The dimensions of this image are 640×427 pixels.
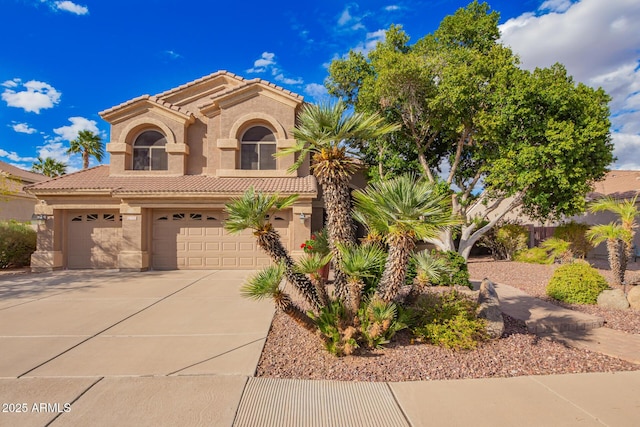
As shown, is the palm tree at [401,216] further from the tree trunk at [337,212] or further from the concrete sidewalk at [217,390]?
the concrete sidewalk at [217,390]

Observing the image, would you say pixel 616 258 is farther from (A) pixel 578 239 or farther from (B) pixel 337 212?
(B) pixel 337 212

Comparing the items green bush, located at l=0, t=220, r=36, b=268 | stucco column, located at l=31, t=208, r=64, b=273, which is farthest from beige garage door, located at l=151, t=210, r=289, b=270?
green bush, located at l=0, t=220, r=36, b=268

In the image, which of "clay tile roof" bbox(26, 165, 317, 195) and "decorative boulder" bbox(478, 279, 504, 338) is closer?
"decorative boulder" bbox(478, 279, 504, 338)

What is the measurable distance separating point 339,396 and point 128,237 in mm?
11805

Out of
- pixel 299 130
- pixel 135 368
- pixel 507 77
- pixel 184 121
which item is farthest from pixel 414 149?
pixel 135 368

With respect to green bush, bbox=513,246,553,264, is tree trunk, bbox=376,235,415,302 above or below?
above

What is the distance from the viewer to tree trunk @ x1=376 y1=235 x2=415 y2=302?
413 centimetres

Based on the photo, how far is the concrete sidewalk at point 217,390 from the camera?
3.24 meters

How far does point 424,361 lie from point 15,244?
57.0ft

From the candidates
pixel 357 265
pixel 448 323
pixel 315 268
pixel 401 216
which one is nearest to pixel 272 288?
pixel 315 268

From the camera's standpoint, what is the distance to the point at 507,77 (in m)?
11.9

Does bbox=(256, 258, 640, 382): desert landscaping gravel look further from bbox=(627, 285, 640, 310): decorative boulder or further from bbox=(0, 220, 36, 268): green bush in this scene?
bbox=(0, 220, 36, 268): green bush

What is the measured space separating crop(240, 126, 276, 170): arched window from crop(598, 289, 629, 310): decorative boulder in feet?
37.8

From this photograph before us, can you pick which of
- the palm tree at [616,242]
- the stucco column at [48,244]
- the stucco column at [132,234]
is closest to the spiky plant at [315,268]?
the palm tree at [616,242]
